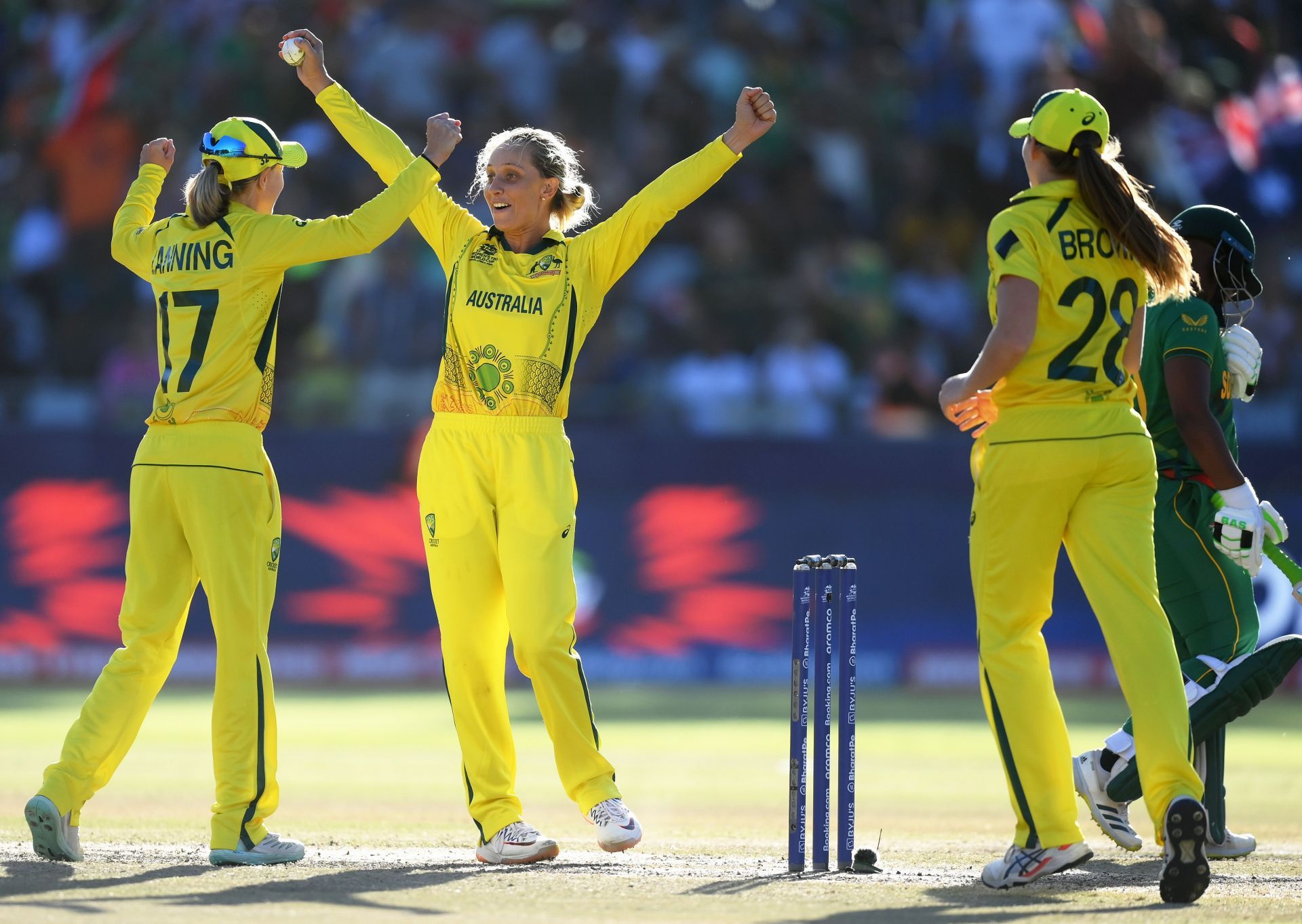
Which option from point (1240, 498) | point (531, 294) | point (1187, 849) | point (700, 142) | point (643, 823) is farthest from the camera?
point (700, 142)

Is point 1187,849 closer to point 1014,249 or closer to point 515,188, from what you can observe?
point 1014,249

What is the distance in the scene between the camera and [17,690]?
13258mm

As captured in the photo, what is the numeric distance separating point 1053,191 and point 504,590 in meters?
2.18

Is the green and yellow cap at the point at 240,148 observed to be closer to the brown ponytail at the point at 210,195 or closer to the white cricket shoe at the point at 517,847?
the brown ponytail at the point at 210,195

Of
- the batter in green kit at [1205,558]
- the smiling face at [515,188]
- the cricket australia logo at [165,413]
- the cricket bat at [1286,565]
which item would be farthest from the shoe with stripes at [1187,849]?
the cricket australia logo at [165,413]

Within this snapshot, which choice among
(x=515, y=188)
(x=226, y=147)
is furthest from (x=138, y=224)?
(x=515, y=188)

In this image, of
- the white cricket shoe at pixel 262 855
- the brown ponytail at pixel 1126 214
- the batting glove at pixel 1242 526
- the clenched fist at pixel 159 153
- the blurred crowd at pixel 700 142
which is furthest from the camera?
the blurred crowd at pixel 700 142

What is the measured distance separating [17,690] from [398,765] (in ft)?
18.1

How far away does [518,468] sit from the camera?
572 centimetres

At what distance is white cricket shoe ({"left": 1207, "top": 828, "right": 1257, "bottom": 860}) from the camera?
19.7 feet

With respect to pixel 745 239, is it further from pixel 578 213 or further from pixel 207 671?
pixel 578 213

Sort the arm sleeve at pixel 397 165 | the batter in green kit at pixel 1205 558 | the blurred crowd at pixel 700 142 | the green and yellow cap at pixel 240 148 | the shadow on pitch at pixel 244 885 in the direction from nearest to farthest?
the shadow on pitch at pixel 244 885
the green and yellow cap at pixel 240 148
the batter in green kit at pixel 1205 558
the arm sleeve at pixel 397 165
the blurred crowd at pixel 700 142

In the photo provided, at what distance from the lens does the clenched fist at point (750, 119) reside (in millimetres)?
5812

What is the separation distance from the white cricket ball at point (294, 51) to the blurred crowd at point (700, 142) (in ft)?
28.4
